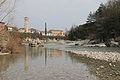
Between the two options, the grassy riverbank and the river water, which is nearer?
the grassy riverbank

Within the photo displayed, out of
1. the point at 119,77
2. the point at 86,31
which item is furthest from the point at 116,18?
the point at 119,77

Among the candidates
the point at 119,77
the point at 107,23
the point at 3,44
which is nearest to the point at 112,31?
the point at 107,23

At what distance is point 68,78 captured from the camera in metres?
17.1

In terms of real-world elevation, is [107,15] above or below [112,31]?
above

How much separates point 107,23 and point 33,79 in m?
74.6

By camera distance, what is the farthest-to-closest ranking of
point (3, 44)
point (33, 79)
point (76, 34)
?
point (76, 34)
point (3, 44)
point (33, 79)

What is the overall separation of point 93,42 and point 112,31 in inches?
624

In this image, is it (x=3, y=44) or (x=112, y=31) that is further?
(x=112, y=31)

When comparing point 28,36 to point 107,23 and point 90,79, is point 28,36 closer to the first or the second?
point 107,23

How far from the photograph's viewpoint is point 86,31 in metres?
126

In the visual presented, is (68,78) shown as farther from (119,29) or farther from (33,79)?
(119,29)

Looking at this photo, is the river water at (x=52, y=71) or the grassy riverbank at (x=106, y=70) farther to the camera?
the river water at (x=52, y=71)

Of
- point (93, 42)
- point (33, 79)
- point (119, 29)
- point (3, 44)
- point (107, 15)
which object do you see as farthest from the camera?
point (93, 42)

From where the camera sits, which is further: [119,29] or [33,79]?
[119,29]
